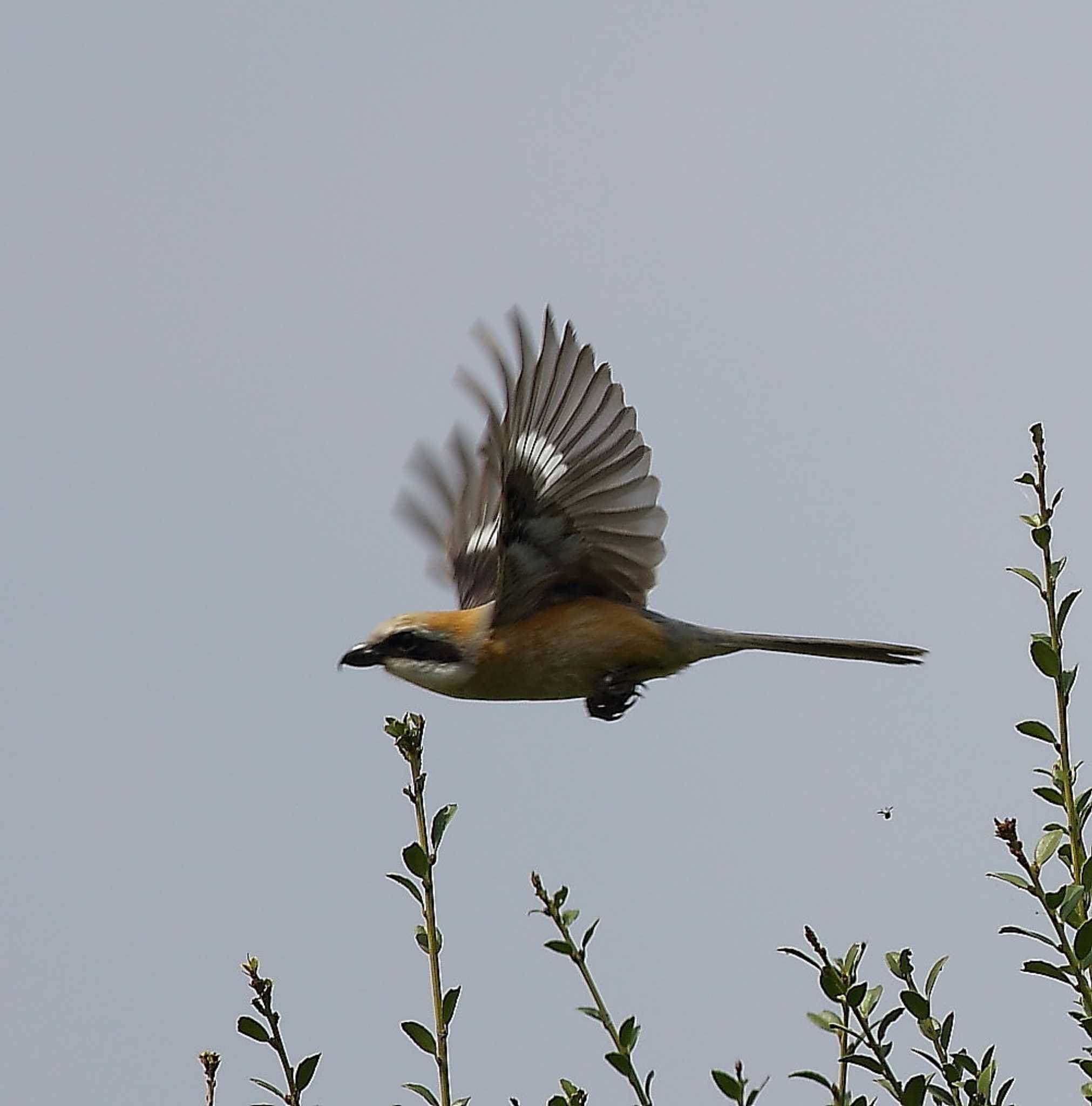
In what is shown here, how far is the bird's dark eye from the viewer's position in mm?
6043

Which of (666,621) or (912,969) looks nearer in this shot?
(912,969)

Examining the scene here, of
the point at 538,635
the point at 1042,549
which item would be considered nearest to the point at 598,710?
the point at 538,635

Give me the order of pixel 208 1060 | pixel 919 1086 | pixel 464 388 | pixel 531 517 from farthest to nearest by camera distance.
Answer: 1. pixel 531 517
2. pixel 464 388
3. pixel 208 1060
4. pixel 919 1086

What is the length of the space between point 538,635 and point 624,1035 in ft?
11.2

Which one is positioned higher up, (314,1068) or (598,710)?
(598,710)

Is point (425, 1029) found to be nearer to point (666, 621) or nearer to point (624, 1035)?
point (624, 1035)

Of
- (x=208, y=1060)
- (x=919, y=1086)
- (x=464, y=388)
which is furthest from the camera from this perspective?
(x=464, y=388)

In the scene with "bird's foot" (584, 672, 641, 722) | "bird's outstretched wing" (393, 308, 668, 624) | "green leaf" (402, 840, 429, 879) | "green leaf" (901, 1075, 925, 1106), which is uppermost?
"bird's outstretched wing" (393, 308, 668, 624)

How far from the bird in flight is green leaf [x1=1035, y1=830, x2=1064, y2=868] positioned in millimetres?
3119

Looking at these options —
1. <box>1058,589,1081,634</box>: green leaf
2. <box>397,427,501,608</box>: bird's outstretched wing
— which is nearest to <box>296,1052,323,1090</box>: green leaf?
<box>1058,589,1081,634</box>: green leaf

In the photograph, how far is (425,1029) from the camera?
8.73 ft

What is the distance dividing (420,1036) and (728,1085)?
1.51ft

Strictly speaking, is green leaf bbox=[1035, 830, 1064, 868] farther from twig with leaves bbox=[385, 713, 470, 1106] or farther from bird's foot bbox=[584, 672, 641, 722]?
bird's foot bbox=[584, 672, 641, 722]

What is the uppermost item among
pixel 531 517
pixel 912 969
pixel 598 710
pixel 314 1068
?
pixel 531 517
